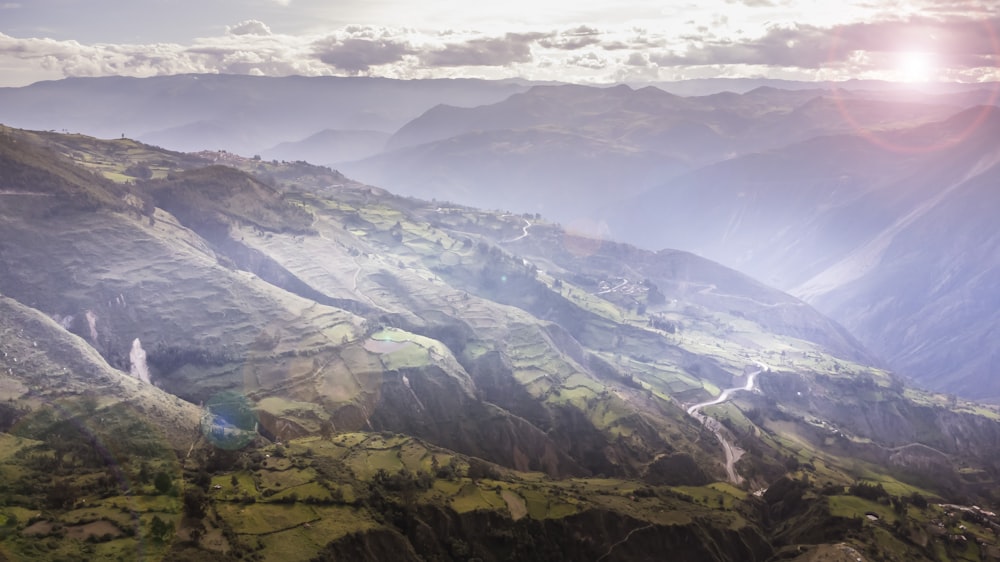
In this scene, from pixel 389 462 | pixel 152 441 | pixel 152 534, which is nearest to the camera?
pixel 152 534

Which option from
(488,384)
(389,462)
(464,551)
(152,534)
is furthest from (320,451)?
(488,384)

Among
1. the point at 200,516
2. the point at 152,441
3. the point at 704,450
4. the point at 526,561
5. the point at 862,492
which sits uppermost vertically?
the point at 200,516

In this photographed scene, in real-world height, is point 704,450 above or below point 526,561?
below

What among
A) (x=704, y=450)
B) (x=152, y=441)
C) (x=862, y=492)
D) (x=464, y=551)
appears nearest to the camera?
(x=464, y=551)

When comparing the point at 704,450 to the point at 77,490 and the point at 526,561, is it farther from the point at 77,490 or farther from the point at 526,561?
the point at 77,490

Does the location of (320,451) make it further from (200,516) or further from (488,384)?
(488,384)

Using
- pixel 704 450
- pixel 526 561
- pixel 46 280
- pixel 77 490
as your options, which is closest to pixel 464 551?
pixel 526 561

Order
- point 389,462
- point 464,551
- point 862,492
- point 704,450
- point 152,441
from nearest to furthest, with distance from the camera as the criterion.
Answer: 1. point 464,551
2. point 152,441
3. point 389,462
4. point 862,492
5. point 704,450

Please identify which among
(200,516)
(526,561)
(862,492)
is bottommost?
(862,492)

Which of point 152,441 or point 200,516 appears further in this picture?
point 152,441
